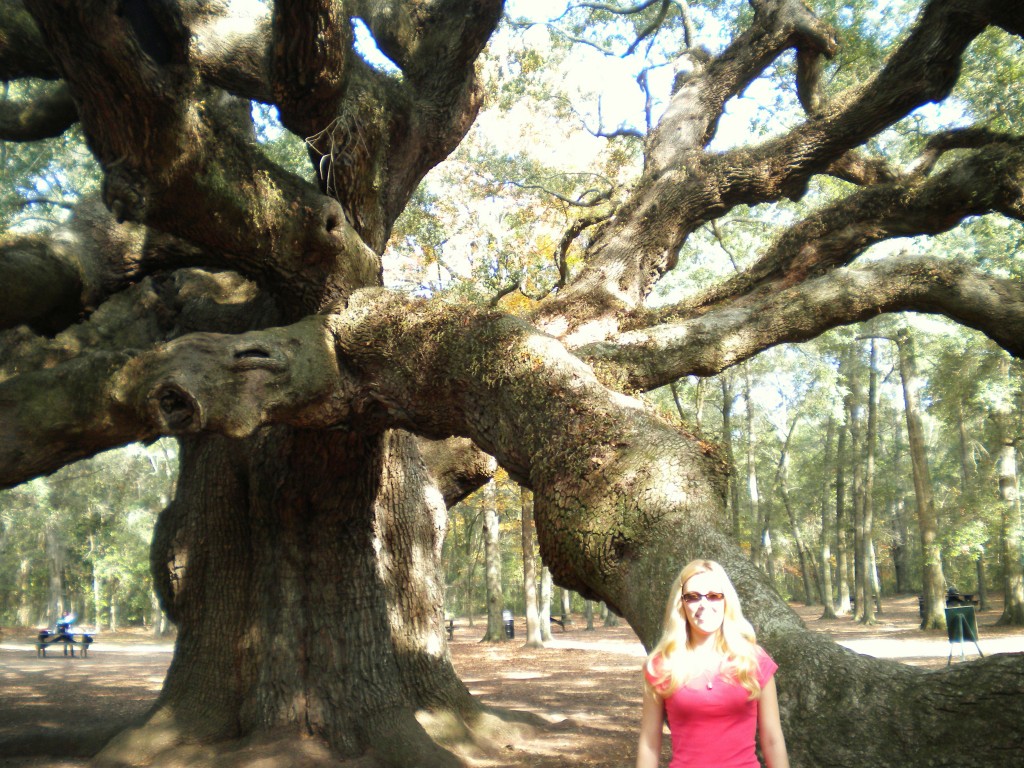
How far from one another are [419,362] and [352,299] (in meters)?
0.88

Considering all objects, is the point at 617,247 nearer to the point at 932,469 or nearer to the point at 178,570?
the point at 178,570

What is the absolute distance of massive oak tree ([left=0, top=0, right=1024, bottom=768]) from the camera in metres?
4.08

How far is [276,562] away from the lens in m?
6.55

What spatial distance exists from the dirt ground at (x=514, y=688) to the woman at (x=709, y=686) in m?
4.68

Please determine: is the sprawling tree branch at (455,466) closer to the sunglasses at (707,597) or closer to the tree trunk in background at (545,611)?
the sunglasses at (707,597)

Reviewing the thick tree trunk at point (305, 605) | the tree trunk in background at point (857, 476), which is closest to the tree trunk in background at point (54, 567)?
the thick tree trunk at point (305, 605)

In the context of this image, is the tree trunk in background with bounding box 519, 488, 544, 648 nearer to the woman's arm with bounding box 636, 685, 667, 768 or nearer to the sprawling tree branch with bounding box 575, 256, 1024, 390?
the sprawling tree branch with bounding box 575, 256, 1024, 390

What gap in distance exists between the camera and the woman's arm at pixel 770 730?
7.41 feet

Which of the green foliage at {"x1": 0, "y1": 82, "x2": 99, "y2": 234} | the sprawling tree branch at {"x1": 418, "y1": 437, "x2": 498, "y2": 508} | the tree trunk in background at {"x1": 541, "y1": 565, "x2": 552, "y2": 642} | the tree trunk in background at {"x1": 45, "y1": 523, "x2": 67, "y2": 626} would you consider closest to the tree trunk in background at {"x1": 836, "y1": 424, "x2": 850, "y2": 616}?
the tree trunk in background at {"x1": 541, "y1": 565, "x2": 552, "y2": 642}

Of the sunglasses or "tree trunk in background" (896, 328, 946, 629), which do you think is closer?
the sunglasses

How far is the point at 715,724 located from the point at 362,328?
12.1ft

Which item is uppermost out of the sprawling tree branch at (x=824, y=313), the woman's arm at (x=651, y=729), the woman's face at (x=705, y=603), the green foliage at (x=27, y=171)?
the green foliage at (x=27, y=171)

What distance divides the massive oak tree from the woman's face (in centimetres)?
46

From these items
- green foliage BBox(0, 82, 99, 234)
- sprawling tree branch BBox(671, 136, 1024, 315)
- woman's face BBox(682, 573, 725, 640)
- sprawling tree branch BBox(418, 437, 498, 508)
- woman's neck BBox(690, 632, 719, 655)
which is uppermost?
green foliage BBox(0, 82, 99, 234)
